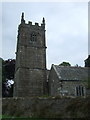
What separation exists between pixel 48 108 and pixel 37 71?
2130 centimetres

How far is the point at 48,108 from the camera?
2770 centimetres

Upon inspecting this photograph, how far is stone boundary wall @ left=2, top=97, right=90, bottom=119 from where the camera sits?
24906mm

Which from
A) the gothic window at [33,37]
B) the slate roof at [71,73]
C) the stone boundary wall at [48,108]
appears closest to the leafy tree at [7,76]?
the gothic window at [33,37]

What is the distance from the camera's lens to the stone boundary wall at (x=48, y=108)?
24.9 meters

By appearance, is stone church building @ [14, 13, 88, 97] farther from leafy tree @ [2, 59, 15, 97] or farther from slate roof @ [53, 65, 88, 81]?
leafy tree @ [2, 59, 15, 97]

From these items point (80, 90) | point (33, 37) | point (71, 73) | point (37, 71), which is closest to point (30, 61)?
point (37, 71)

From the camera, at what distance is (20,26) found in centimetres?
5109

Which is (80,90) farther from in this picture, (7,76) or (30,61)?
(7,76)

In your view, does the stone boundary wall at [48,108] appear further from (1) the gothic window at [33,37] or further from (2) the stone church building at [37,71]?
(1) the gothic window at [33,37]

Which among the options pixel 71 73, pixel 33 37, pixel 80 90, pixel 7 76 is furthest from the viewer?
pixel 7 76

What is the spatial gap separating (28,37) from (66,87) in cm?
1667

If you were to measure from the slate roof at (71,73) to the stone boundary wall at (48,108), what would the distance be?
1037 cm

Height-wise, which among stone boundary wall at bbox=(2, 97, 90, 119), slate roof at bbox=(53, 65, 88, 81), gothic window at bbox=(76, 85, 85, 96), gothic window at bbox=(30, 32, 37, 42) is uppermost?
gothic window at bbox=(30, 32, 37, 42)

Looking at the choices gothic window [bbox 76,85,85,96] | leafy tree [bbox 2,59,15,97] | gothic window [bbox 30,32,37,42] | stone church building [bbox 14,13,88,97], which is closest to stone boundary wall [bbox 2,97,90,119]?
stone church building [bbox 14,13,88,97]
